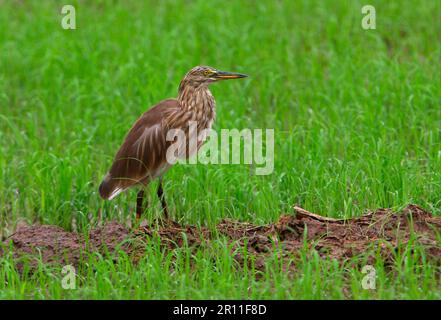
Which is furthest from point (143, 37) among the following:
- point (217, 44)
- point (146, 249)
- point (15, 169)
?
point (146, 249)

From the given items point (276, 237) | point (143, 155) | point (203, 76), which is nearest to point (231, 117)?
point (203, 76)

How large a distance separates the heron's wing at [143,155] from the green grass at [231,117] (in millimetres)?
245

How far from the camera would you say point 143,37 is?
42.4ft

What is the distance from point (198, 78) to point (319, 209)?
1.55 metres

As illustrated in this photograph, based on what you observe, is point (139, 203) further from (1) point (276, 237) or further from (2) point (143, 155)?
(1) point (276, 237)

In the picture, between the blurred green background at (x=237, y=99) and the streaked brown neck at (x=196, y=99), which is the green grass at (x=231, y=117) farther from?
the streaked brown neck at (x=196, y=99)

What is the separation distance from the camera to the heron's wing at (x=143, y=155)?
8.41 metres

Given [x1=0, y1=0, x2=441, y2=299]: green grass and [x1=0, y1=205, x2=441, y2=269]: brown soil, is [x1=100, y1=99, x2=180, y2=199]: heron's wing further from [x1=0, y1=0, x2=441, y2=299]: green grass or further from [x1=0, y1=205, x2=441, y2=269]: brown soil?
[x1=0, y1=205, x2=441, y2=269]: brown soil

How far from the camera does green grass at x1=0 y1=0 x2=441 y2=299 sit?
7.01 m

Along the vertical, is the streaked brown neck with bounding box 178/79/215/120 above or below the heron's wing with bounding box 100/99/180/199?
above

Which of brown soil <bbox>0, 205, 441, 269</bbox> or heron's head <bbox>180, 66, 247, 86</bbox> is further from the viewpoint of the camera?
heron's head <bbox>180, 66, 247, 86</bbox>

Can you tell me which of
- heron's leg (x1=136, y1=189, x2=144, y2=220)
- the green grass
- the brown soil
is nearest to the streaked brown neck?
the green grass

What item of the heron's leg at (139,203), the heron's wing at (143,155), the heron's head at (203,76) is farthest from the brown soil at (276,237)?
the heron's head at (203,76)

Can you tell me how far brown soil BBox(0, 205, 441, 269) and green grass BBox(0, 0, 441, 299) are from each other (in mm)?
161
